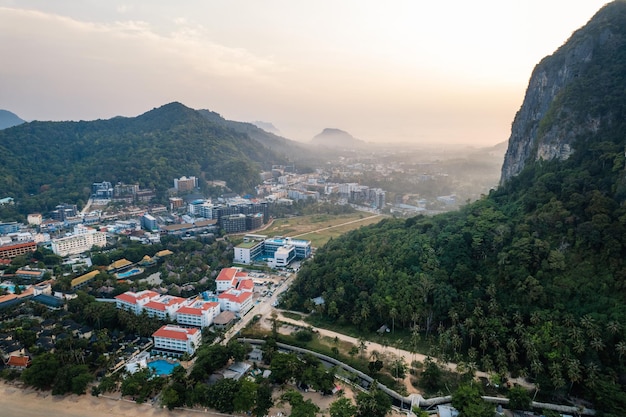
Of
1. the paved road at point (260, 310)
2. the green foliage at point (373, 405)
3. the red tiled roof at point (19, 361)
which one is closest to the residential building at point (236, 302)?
the paved road at point (260, 310)

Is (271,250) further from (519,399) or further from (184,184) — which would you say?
(184,184)

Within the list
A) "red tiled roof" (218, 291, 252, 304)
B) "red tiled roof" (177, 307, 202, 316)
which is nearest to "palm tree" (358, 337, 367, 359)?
"red tiled roof" (218, 291, 252, 304)

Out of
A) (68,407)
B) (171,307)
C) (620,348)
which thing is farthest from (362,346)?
(68,407)

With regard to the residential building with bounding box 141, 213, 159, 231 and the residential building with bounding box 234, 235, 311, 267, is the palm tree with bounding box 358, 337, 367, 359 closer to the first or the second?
the residential building with bounding box 234, 235, 311, 267

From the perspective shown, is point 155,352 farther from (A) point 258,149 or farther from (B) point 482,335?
(A) point 258,149

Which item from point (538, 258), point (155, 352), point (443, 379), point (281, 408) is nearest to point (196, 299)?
point (155, 352)

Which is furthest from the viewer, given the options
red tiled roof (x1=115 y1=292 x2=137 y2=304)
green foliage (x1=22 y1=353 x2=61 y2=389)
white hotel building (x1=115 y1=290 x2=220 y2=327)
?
red tiled roof (x1=115 y1=292 x2=137 y2=304)
